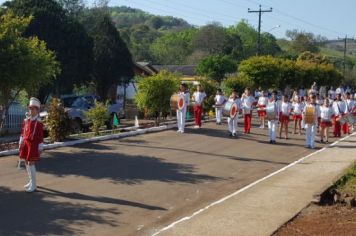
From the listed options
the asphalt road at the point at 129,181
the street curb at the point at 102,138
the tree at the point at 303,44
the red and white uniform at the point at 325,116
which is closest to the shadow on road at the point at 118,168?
the asphalt road at the point at 129,181

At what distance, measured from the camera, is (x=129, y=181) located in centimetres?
1287

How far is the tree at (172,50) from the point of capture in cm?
10287

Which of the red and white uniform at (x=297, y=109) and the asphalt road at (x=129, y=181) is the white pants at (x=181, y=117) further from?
the red and white uniform at (x=297, y=109)

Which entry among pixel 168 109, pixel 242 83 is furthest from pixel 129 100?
pixel 168 109

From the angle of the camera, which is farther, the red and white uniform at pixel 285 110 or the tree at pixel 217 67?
the tree at pixel 217 67

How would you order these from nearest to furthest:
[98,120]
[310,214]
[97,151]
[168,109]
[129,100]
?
1. [310,214]
2. [97,151]
3. [98,120]
4. [168,109]
5. [129,100]

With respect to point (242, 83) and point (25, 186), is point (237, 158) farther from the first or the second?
point (242, 83)

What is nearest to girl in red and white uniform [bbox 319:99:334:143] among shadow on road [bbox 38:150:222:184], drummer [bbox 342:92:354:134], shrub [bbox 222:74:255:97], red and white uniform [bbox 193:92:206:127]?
drummer [bbox 342:92:354:134]

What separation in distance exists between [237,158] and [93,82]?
1037 inches

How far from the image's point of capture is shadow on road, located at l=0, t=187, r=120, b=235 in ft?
29.7

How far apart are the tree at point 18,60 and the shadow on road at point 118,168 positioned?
6.79 feet

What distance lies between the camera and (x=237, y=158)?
16922 millimetres

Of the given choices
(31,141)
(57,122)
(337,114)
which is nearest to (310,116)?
(337,114)

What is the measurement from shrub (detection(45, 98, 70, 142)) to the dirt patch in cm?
936
